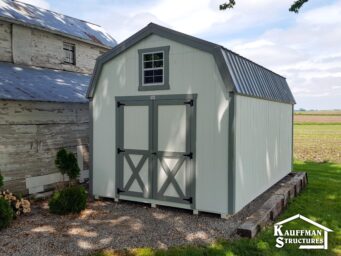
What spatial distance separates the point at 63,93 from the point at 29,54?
11.7 feet

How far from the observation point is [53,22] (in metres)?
15.6

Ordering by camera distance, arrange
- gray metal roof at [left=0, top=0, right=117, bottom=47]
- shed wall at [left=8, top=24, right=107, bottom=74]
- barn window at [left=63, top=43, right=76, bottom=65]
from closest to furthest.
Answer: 1. shed wall at [left=8, top=24, right=107, bottom=74]
2. gray metal roof at [left=0, top=0, right=117, bottom=47]
3. barn window at [left=63, top=43, right=76, bottom=65]

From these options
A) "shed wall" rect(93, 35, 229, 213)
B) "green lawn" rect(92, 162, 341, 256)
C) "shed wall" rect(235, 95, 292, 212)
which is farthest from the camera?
"shed wall" rect(235, 95, 292, 212)

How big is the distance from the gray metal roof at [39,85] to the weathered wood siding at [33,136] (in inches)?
11.0

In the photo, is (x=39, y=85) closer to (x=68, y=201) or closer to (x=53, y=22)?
(x=68, y=201)

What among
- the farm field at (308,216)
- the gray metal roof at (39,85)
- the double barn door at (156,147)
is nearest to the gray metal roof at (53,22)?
the gray metal roof at (39,85)

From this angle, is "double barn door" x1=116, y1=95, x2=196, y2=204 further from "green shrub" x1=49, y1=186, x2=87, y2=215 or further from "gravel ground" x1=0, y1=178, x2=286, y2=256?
"green shrub" x1=49, y1=186, x2=87, y2=215

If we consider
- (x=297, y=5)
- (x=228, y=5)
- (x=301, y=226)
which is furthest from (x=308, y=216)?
(x=228, y=5)

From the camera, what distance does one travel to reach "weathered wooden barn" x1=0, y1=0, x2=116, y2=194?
9484mm

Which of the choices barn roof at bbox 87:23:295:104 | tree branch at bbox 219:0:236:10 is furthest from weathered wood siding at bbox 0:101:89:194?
tree branch at bbox 219:0:236:10

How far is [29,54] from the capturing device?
44.3 ft

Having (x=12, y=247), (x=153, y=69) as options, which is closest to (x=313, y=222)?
(x=153, y=69)

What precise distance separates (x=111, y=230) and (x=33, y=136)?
4641 mm

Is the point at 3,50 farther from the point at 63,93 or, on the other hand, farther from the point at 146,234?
the point at 146,234
